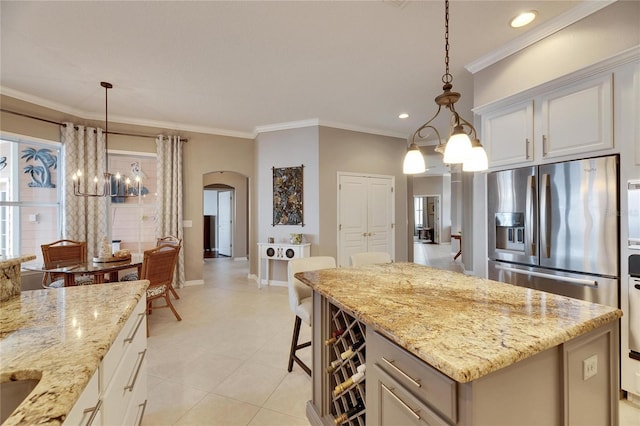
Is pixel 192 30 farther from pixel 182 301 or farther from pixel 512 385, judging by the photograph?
pixel 182 301

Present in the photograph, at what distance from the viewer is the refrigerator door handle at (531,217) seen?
7.68 ft

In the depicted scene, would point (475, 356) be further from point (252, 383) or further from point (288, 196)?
point (288, 196)

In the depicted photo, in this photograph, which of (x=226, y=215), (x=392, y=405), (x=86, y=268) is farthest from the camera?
(x=226, y=215)

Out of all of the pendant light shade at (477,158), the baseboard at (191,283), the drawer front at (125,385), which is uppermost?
the pendant light shade at (477,158)

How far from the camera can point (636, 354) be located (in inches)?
74.1

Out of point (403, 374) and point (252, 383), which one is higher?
point (403, 374)

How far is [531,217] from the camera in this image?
236cm

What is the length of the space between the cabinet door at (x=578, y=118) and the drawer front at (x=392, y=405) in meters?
2.20

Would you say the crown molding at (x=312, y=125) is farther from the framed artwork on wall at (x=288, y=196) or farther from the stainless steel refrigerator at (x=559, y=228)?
the stainless steel refrigerator at (x=559, y=228)

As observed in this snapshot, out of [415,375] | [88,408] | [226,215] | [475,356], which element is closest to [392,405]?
[415,375]

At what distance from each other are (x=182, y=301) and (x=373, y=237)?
3353 millimetres

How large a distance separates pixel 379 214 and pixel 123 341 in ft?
15.1

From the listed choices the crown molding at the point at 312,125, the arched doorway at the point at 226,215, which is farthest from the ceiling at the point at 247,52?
the arched doorway at the point at 226,215

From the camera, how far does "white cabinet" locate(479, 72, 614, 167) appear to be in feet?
6.52
